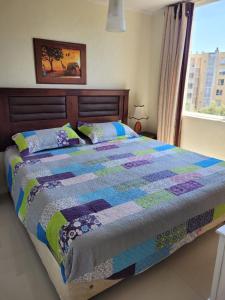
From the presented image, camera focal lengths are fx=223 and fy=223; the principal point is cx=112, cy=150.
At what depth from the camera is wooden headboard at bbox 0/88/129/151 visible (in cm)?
272

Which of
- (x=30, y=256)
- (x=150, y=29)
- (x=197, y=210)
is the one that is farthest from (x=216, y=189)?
(x=150, y=29)

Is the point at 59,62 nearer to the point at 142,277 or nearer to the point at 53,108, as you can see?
the point at 53,108

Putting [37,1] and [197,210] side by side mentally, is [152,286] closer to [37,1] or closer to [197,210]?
[197,210]

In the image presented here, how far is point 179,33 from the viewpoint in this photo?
306 cm

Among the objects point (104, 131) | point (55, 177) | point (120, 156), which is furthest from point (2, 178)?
point (120, 156)

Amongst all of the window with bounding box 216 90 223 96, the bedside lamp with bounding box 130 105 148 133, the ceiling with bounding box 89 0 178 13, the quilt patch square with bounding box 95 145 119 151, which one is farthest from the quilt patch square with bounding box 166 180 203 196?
the ceiling with bounding box 89 0 178 13

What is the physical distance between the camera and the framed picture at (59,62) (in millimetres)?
2789

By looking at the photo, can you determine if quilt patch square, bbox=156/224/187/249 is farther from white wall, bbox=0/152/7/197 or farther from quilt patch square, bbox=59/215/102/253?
white wall, bbox=0/152/7/197

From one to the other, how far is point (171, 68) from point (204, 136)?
109cm

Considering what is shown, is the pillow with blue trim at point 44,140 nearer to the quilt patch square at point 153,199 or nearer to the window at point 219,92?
the quilt patch square at point 153,199

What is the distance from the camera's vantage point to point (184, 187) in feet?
5.81

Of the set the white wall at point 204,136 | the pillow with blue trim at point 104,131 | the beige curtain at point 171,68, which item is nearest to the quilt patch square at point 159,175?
the pillow with blue trim at point 104,131

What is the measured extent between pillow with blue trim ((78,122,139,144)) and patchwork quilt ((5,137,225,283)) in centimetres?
57

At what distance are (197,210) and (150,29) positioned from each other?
305 centimetres
